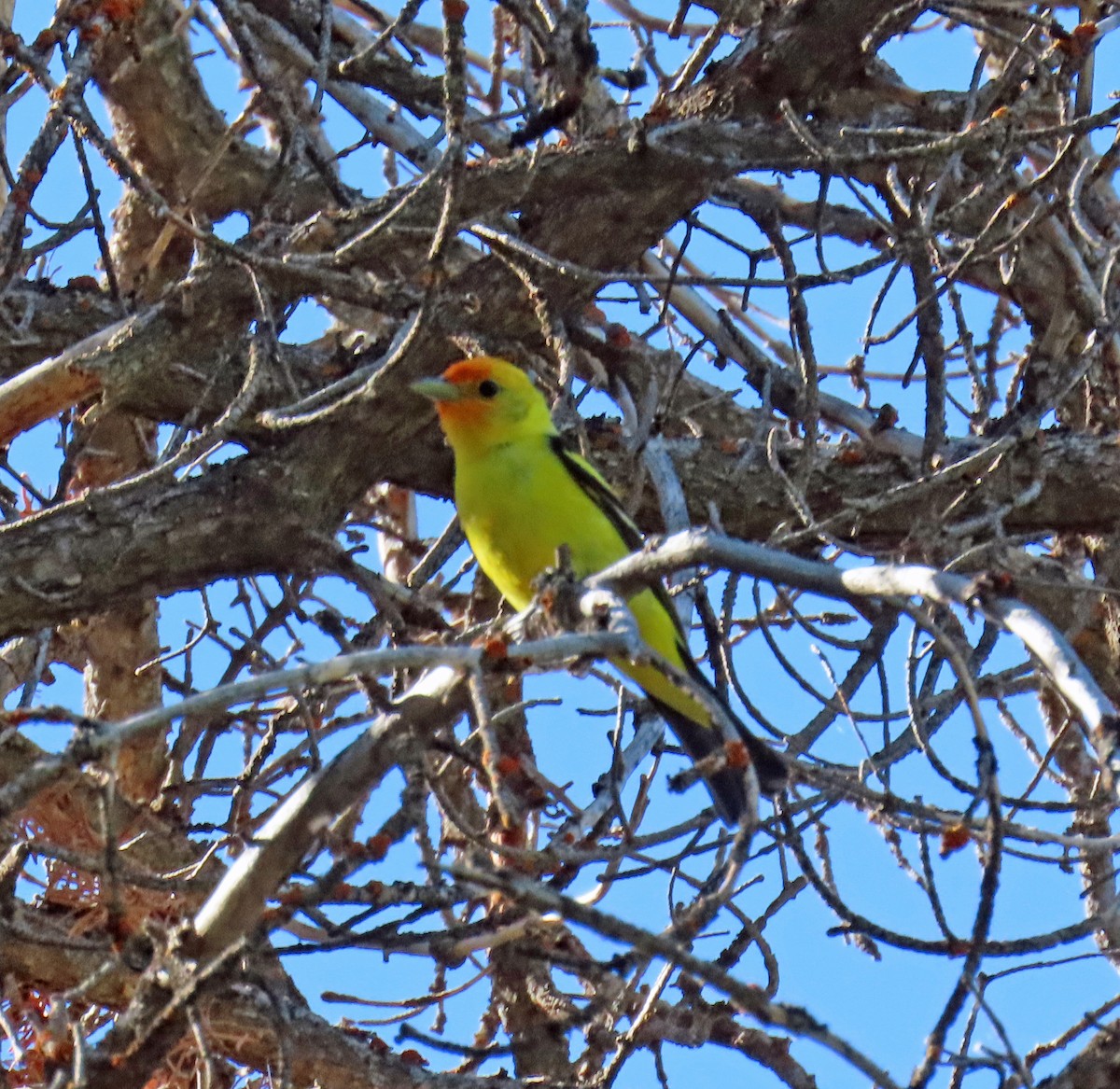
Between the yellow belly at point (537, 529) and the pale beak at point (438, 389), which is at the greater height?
the pale beak at point (438, 389)

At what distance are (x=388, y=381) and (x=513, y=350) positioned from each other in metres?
0.62

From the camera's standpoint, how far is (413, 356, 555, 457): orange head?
4.35 meters

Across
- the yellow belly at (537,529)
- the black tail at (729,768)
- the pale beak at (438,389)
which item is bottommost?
the black tail at (729,768)

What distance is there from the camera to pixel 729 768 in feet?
11.5

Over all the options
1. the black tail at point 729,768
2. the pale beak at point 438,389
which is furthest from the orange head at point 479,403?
the black tail at point 729,768

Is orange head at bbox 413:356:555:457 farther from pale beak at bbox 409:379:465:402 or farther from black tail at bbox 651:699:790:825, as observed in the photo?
black tail at bbox 651:699:790:825

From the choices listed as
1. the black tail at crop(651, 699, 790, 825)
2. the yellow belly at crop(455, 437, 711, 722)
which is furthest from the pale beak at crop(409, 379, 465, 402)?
the black tail at crop(651, 699, 790, 825)

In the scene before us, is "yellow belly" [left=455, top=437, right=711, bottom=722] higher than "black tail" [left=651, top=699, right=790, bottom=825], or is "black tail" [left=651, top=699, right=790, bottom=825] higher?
"yellow belly" [left=455, top=437, right=711, bottom=722]

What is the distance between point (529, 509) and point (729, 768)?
1.08 m

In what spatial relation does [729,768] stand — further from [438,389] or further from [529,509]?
[438,389]

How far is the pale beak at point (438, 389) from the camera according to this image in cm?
429

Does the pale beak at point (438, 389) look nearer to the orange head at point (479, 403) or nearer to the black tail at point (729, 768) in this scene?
the orange head at point (479, 403)

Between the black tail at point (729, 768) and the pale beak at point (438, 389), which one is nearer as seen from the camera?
the black tail at point (729, 768)

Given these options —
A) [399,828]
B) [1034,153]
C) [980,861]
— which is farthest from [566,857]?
[1034,153]
